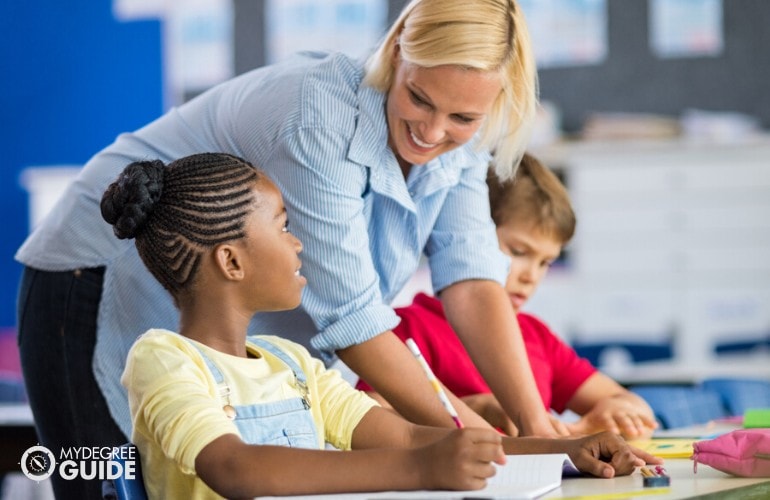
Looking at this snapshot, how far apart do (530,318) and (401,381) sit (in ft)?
2.80

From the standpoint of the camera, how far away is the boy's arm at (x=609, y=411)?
1.87 metres

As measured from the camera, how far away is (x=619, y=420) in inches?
74.5

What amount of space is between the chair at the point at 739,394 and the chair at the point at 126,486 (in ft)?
5.92

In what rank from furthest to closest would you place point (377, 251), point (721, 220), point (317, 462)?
point (721, 220)
point (377, 251)
point (317, 462)

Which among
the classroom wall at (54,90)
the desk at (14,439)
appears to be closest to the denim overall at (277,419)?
the desk at (14,439)

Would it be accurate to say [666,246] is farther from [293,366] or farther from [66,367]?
[293,366]

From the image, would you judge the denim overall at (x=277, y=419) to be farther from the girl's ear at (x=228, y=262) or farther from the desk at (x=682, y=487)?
the desk at (x=682, y=487)

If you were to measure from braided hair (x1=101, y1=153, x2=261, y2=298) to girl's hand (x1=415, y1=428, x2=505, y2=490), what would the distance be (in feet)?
1.38

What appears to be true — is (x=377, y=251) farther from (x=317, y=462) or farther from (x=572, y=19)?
(x=572, y=19)

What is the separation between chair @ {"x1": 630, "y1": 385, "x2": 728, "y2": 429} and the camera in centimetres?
236

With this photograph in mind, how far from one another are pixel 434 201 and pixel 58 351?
2.03ft

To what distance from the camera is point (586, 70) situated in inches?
286

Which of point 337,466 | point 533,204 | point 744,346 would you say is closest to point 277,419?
point 337,466

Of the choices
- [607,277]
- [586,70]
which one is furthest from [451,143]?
[586,70]
